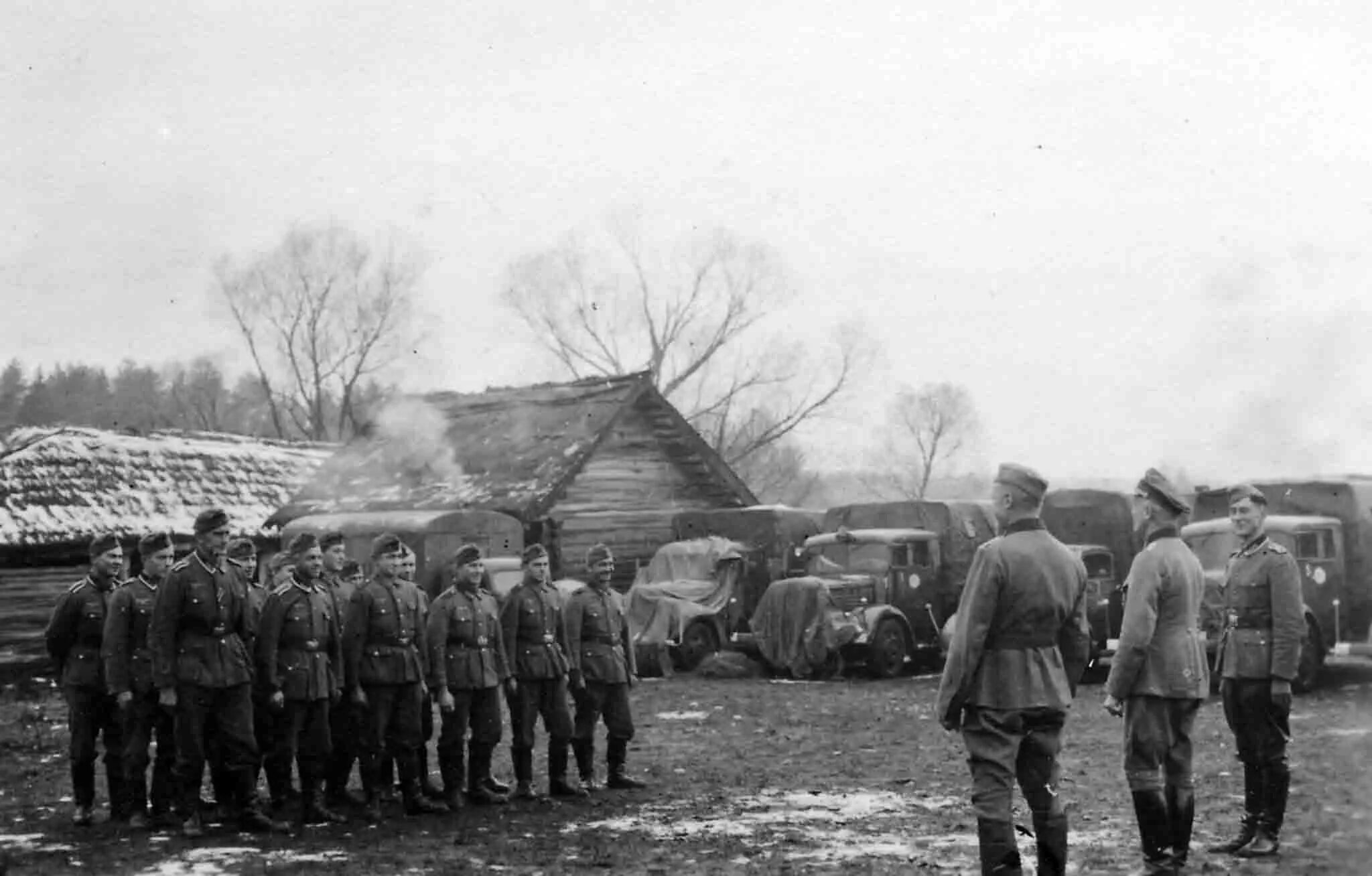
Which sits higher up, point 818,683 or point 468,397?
point 468,397

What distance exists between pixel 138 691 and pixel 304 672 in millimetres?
1185

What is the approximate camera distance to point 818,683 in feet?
65.1

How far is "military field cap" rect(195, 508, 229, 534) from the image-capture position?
9.50 meters

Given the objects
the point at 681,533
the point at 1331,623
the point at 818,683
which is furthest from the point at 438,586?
the point at 1331,623

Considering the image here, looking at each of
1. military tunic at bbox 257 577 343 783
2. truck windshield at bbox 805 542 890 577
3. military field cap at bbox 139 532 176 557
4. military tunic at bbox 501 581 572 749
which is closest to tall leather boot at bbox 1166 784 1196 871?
military tunic at bbox 501 581 572 749

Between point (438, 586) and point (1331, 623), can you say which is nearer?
point (1331, 623)

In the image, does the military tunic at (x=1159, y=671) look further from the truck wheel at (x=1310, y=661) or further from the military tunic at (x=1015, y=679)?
the truck wheel at (x=1310, y=661)

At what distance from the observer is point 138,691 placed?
32.5 feet

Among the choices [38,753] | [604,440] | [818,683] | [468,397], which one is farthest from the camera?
[468,397]

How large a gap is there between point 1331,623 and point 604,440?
13.4 metres

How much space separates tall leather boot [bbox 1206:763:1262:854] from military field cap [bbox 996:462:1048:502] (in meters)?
2.30

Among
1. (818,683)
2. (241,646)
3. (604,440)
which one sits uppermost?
(604,440)

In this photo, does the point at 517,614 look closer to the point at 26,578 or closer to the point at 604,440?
the point at 26,578

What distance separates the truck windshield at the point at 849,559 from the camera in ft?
71.3
